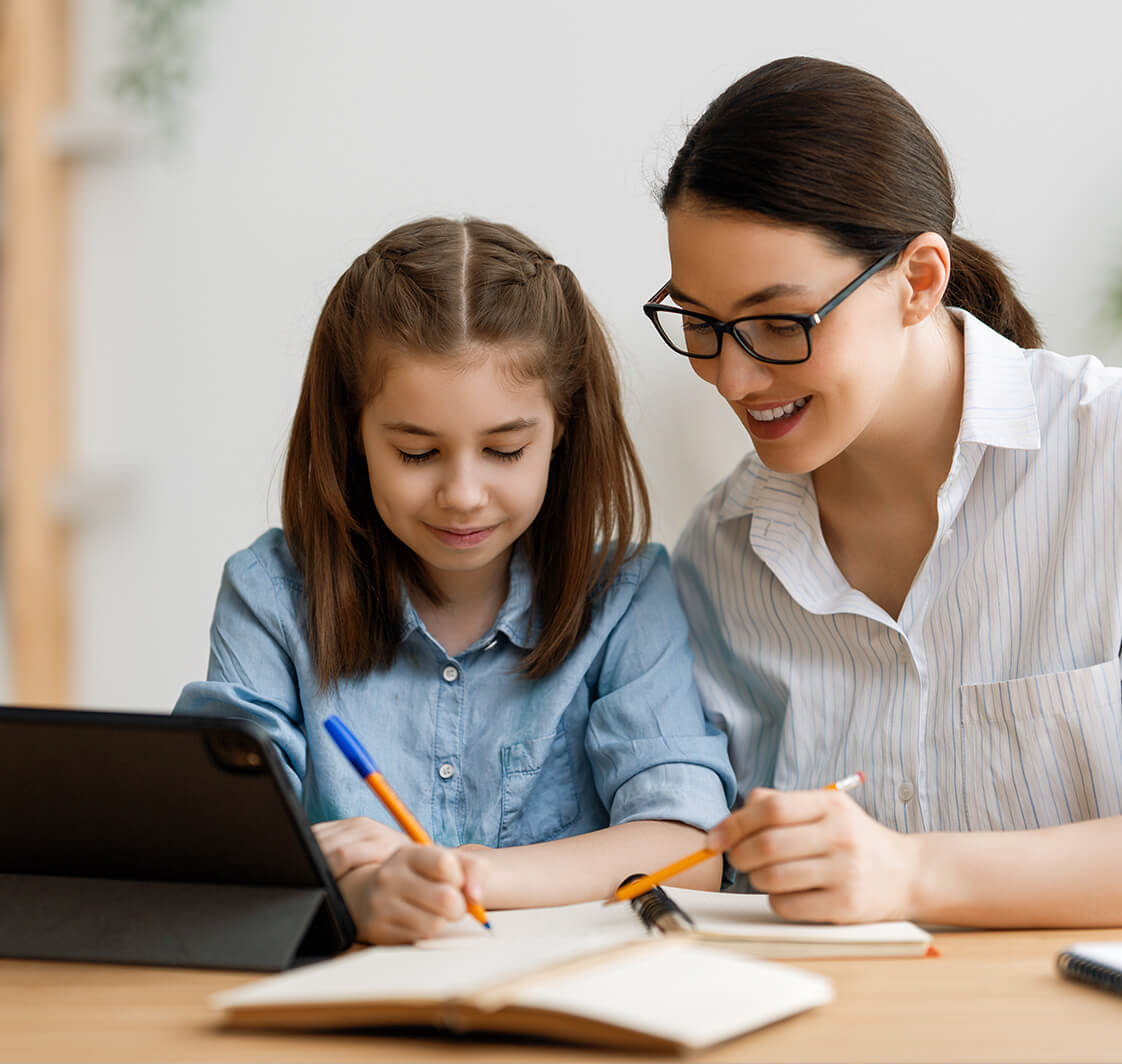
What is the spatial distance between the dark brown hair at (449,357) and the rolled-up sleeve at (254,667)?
40mm

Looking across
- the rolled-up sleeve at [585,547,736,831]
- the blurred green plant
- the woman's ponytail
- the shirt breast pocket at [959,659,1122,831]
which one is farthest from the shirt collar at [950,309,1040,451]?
the blurred green plant

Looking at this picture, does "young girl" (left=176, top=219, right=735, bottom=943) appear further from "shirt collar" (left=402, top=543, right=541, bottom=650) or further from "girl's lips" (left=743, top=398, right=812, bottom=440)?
"girl's lips" (left=743, top=398, right=812, bottom=440)

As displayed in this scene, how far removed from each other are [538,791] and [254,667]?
0.32 meters

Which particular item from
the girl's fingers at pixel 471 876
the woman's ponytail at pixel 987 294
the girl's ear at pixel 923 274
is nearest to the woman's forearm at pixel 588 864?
the girl's fingers at pixel 471 876

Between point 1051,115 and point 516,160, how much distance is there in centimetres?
68

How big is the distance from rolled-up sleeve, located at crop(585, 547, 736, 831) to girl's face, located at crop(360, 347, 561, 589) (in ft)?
0.55

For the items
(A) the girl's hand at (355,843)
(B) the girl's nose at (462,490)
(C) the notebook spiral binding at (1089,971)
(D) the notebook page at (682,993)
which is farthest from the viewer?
(B) the girl's nose at (462,490)

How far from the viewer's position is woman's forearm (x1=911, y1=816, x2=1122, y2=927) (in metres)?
0.92

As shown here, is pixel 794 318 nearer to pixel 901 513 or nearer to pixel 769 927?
pixel 901 513

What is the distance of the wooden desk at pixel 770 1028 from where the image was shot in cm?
64

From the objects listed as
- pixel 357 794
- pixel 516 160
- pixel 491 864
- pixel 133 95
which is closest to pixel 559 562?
pixel 357 794

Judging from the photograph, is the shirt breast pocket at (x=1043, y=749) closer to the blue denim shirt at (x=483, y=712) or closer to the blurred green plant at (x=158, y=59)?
the blue denim shirt at (x=483, y=712)

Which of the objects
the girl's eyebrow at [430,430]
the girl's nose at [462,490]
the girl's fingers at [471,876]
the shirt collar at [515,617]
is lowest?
the girl's fingers at [471,876]

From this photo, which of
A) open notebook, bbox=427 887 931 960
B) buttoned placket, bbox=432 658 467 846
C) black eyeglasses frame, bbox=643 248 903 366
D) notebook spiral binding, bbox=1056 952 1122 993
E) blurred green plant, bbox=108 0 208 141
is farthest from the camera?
blurred green plant, bbox=108 0 208 141
